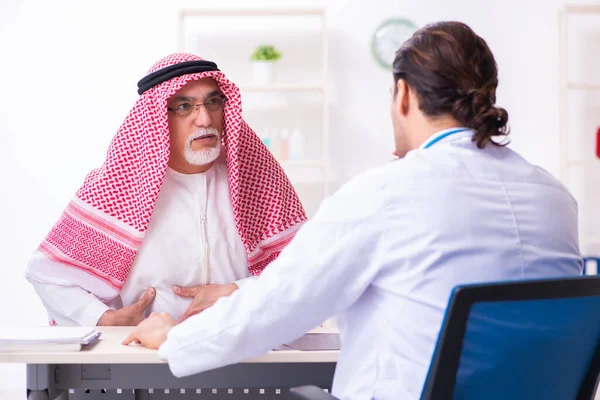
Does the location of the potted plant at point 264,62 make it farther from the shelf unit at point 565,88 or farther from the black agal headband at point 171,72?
the black agal headband at point 171,72

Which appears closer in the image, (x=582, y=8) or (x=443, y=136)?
(x=443, y=136)

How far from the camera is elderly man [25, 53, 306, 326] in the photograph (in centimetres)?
242

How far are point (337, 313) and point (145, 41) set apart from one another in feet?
12.5

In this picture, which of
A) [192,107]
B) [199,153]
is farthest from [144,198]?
[192,107]

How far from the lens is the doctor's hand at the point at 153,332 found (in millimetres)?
1739

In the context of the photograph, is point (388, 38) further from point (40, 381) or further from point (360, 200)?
point (360, 200)

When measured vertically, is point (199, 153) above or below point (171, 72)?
below

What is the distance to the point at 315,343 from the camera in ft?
6.07

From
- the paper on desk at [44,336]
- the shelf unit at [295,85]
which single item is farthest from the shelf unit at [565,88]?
the paper on desk at [44,336]

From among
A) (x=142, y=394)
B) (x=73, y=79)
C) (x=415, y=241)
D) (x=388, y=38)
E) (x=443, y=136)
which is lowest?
(x=142, y=394)

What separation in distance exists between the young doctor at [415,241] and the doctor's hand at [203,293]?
2.63 feet

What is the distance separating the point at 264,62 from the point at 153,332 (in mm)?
3109

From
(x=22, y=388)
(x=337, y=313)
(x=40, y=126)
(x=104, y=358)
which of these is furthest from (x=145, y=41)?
(x=337, y=313)

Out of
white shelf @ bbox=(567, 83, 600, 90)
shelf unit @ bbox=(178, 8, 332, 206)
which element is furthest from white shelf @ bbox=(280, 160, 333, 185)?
white shelf @ bbox=(567, 83, 600, 90)
